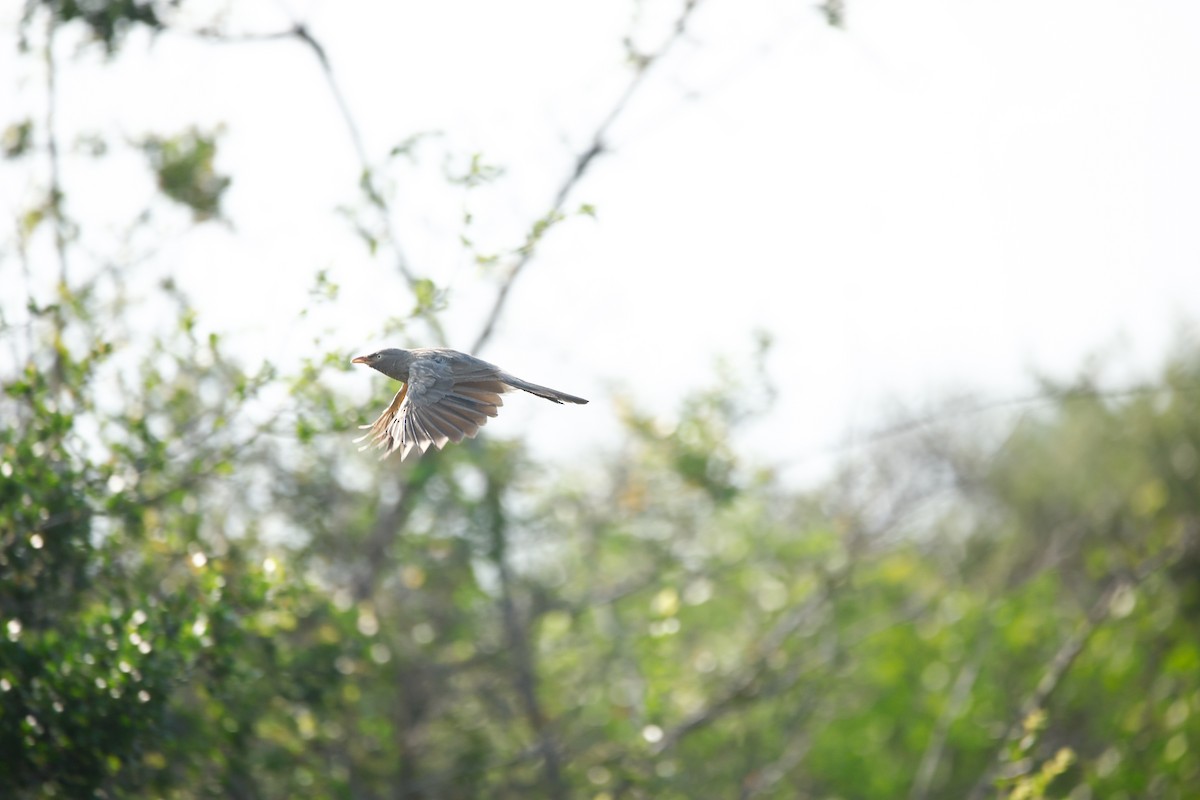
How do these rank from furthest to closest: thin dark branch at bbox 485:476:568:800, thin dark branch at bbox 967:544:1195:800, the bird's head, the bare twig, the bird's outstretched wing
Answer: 1. the bare twig
2. thin dark branch at bbox 485:476:568:800
3. thin dark branch at bbox 967:544:1195:800
4. the bird's head
5. the bird's outstretched wing

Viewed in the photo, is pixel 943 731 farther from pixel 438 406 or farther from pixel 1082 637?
pixel 438 406

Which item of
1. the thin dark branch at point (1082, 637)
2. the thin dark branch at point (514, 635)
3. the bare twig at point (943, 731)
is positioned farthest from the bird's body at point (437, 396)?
the bare twig at point (943, 731)

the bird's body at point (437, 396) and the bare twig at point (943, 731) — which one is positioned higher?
the bird's body at point (437, 396)

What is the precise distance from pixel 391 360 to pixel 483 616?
2932 millimetres

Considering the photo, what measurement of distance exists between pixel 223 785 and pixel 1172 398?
10.6m

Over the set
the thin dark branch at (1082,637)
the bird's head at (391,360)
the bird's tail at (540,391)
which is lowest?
the thin dark branch at (1082,637)

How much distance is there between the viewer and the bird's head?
5.57m

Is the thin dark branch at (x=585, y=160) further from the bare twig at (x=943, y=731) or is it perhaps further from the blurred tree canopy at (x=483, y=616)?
the bare twig at (x=943, y=731)

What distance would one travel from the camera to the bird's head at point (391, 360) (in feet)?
18.3

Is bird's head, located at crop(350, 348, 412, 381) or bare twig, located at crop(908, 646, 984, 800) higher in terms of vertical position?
bird's head, located at crop(350, 348, 412, 381)

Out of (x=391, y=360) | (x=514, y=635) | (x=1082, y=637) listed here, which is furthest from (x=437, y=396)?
(x=1082, y=637)

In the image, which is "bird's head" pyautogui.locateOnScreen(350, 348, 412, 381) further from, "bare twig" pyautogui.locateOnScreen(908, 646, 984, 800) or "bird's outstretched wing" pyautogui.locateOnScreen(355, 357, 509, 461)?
"bare twig" pyautogui.locateOnScreen(908, 646, 984, 800)

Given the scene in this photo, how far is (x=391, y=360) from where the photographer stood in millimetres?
5586

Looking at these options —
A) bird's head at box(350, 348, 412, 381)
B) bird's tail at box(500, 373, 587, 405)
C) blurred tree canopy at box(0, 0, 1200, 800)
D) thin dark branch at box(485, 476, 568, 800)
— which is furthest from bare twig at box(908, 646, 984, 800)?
bird's head at box(350, 348, 412, 381)
